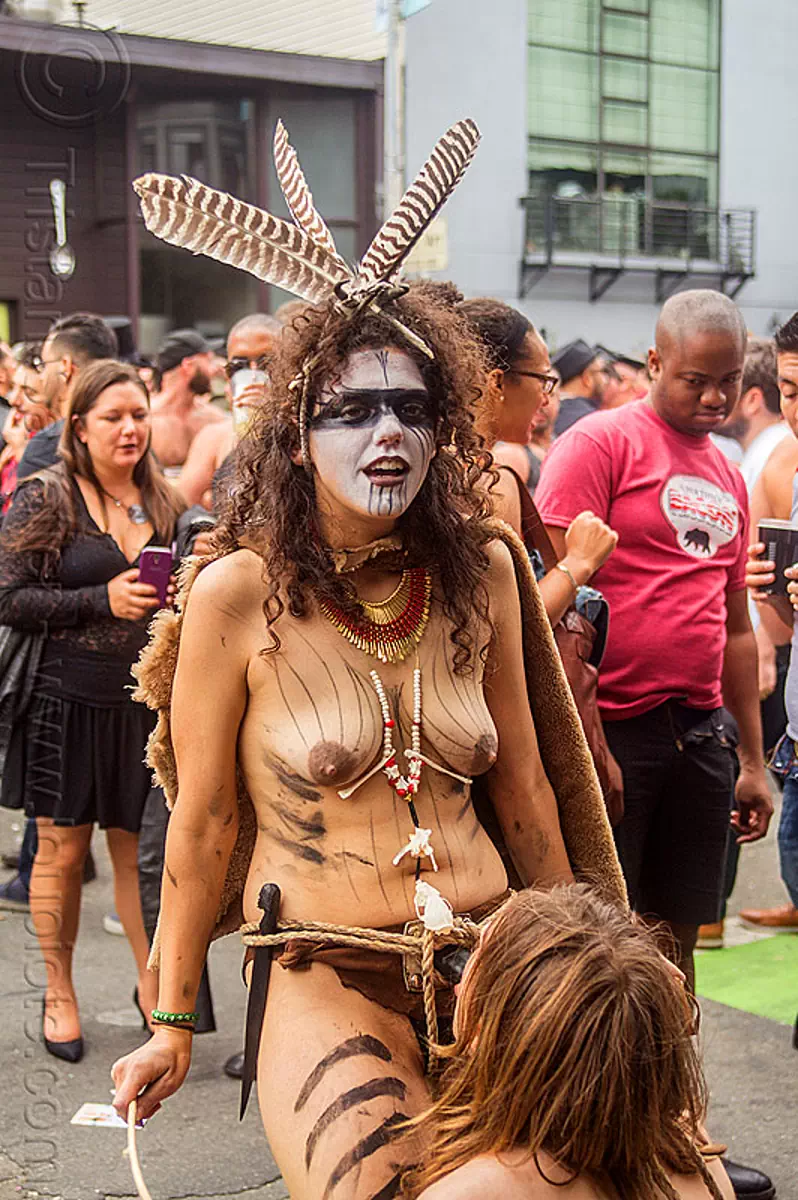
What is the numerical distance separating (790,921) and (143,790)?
2820mm

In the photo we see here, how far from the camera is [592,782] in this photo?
3043 millimetres

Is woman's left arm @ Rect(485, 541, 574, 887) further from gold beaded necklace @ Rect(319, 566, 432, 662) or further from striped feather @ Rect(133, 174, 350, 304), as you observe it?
striped feather @ Rect(133, 174, 350, 304)

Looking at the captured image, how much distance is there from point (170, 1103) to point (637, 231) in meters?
19.0

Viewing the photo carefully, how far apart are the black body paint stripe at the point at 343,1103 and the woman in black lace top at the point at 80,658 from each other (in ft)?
A: 8.13

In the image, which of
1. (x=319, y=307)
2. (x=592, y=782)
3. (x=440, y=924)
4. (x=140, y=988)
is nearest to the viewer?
(x=440, y=924)

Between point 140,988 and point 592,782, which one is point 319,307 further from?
point 140,988

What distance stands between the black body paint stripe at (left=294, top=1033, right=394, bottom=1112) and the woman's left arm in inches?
22.9

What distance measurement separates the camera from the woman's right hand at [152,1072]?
252 centimetres

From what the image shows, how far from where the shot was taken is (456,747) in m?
2.68

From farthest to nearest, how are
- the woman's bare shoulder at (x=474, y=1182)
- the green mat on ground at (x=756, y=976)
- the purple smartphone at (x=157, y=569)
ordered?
the green mat on ground at (x=756, y=976), the purple smartphone at (x=157, y=569), the woman's bare shoulder at (x=474, y=1182)

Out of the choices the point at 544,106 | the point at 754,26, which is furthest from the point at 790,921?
the point at 754,26

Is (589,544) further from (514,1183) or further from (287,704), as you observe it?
(514,1183)

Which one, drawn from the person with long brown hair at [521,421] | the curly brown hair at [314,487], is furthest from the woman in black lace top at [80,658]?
the curly brown hair at [314,487]

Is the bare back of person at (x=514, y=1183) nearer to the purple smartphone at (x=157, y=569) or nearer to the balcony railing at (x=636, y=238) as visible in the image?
the purple smartphone at (x=157, y=569)
